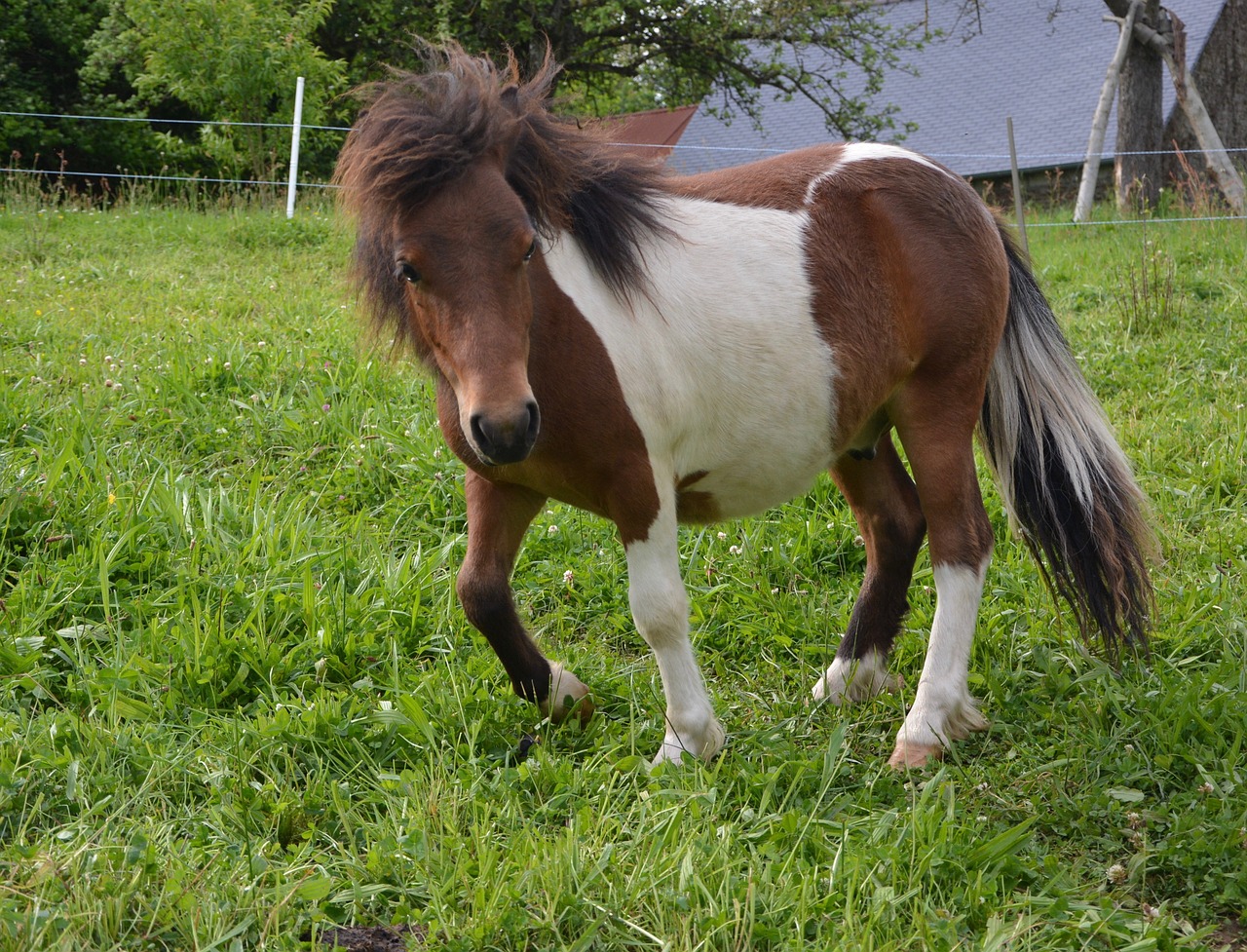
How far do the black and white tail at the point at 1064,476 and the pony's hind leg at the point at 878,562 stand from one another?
1.15 ft

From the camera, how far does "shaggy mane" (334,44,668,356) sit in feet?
8.43

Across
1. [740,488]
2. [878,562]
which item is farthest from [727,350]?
[878,562]

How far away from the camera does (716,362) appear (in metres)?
3.12

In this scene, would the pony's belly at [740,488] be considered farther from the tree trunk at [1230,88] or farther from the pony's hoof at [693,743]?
the tree trunk at [1230,88]

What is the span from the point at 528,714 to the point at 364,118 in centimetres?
178

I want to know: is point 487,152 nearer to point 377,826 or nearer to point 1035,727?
point 377,826

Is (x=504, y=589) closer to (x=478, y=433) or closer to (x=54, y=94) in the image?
(x=478, y=433)

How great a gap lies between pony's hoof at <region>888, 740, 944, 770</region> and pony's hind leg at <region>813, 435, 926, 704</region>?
38 centimetres

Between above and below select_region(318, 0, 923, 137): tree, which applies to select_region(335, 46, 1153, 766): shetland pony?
below

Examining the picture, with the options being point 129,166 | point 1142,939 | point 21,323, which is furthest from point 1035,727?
point 129,166

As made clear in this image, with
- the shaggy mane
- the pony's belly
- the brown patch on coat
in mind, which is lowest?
the pony's belly

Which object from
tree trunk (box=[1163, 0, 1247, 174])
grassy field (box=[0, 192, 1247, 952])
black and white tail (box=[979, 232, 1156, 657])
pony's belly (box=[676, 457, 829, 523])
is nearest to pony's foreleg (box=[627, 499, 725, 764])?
grassy field (box=[0, 192, 1247, 952])

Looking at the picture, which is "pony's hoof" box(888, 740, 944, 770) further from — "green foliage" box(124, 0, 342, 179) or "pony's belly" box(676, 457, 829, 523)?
"green foliage" box(124, 0, 342, 179)

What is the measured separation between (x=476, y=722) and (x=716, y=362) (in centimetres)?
126
